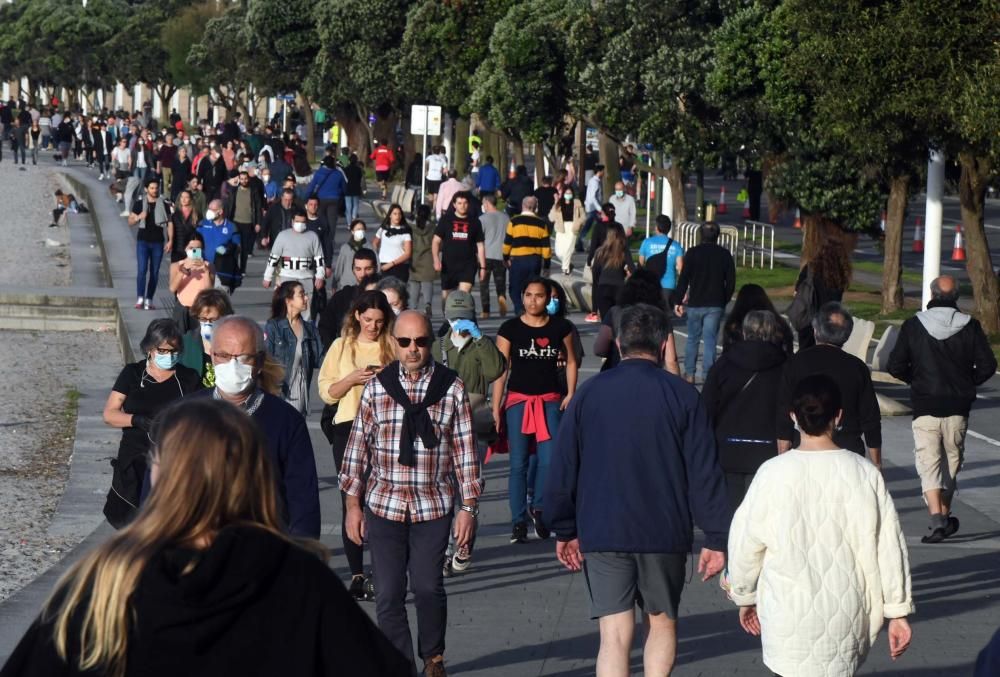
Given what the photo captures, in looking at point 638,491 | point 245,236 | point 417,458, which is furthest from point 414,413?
point 245,236

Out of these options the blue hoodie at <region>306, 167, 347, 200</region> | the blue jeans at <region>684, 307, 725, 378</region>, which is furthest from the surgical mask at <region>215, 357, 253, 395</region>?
the blue hoodie at <region>306, 167, 347, 200</region>

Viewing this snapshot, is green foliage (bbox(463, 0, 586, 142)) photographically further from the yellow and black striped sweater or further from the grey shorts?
the grey shorts

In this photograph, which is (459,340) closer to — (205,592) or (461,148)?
(205,592)

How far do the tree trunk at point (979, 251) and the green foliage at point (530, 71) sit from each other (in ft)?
45.1

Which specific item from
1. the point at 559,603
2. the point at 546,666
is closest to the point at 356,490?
A: the point at 546,666

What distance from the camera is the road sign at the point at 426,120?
35.4 meters

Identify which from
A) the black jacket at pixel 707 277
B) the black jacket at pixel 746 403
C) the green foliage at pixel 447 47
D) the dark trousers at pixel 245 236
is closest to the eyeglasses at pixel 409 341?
the black jacket at pixel 746 403

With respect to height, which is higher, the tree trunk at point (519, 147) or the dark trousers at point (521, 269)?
the tree trunk at point (519, 147)

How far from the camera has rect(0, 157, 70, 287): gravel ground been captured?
29875 millimetres

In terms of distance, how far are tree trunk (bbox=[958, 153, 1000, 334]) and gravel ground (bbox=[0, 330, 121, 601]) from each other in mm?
9809

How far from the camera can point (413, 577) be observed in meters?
7.16

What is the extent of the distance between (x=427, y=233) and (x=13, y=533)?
941cm

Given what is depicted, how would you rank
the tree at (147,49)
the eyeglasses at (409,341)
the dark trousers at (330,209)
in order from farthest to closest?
the tree at (147,49), the dark trousers at (330,209), the eyeglasses at (409,341)

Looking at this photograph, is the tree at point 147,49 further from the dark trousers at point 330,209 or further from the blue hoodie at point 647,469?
the blue hoodie at point 647,469
